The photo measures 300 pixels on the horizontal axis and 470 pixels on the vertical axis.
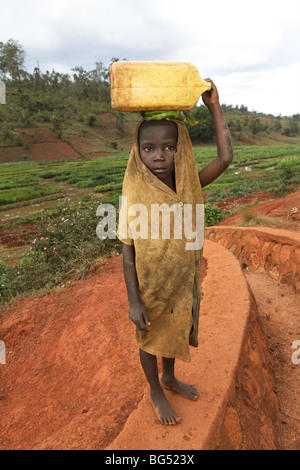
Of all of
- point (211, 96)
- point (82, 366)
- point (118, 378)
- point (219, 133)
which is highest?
point (211, 96)

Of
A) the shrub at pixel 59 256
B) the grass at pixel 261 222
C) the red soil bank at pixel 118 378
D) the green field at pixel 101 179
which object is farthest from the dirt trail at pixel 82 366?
the green field at pixel 101 179

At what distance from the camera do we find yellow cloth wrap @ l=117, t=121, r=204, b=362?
1467 mm

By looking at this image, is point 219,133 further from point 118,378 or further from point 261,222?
point 261,222

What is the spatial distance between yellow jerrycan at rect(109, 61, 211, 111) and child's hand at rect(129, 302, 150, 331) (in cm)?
92

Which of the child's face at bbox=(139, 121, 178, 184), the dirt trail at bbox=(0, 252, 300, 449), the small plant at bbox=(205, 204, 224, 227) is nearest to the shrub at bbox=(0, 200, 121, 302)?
the dirt trail at bbox=(0, 252, 300, 449)

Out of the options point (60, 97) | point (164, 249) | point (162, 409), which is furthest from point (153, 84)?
point (60, 97)

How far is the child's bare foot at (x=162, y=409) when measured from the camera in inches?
58.6

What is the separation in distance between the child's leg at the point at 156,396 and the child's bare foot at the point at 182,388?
0.12 meters

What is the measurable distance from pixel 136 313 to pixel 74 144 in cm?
3758

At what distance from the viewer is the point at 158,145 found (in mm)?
1403

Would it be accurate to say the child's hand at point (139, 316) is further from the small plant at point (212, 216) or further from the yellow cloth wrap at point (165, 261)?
the small plant at point (212, 216)

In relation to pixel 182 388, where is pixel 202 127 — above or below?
above

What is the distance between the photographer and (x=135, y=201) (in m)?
1.48

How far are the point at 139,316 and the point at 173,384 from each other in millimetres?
565
